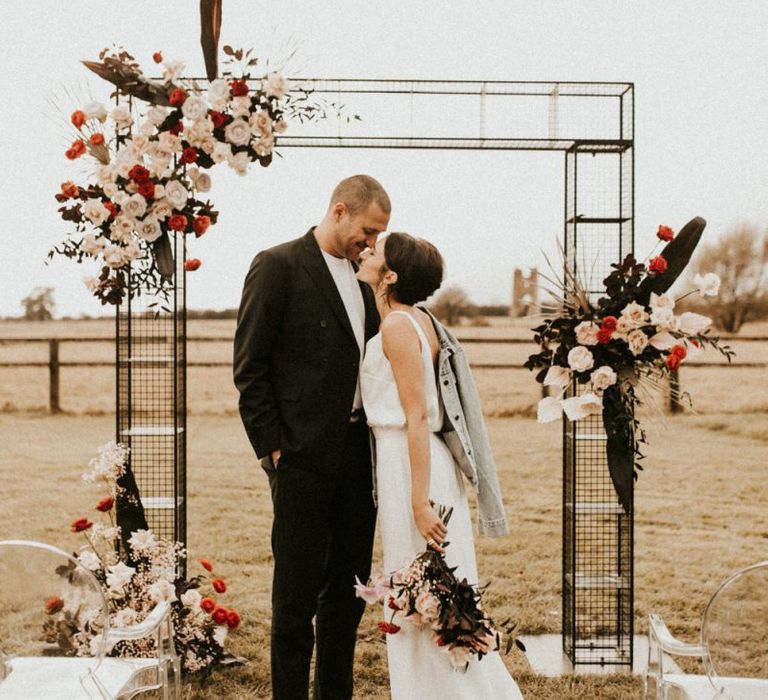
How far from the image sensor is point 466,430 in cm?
277

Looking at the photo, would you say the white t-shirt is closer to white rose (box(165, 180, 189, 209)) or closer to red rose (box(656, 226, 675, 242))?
white rose (box(165, 180, 189, 209))

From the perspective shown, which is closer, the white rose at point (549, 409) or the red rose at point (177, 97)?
the red rose at point (177, 97)

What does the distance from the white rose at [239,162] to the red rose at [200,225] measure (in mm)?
220

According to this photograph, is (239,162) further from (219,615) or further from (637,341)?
(219,615)

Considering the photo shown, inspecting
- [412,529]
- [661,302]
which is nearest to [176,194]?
[412,529]

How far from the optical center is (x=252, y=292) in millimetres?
2854

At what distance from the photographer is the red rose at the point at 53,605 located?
7.42 ft

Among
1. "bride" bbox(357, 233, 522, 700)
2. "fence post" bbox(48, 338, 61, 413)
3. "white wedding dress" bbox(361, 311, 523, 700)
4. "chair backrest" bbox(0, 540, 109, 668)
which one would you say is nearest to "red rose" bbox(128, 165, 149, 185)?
"bride" bbox(357, 233, 522, 700)

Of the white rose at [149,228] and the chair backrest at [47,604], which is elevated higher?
the white rose at [149,228]

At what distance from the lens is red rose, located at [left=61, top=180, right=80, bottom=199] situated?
3.05 m

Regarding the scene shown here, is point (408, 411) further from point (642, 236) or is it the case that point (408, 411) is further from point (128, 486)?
point (642, 236)

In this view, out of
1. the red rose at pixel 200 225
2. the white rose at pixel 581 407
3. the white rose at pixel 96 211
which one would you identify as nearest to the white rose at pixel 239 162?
the red rose at pixel 200 225

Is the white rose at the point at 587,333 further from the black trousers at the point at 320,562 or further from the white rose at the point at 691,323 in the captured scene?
the black trousers at the point at 320,562

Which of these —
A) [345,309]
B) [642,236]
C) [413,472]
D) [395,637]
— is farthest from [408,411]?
[642,236]
